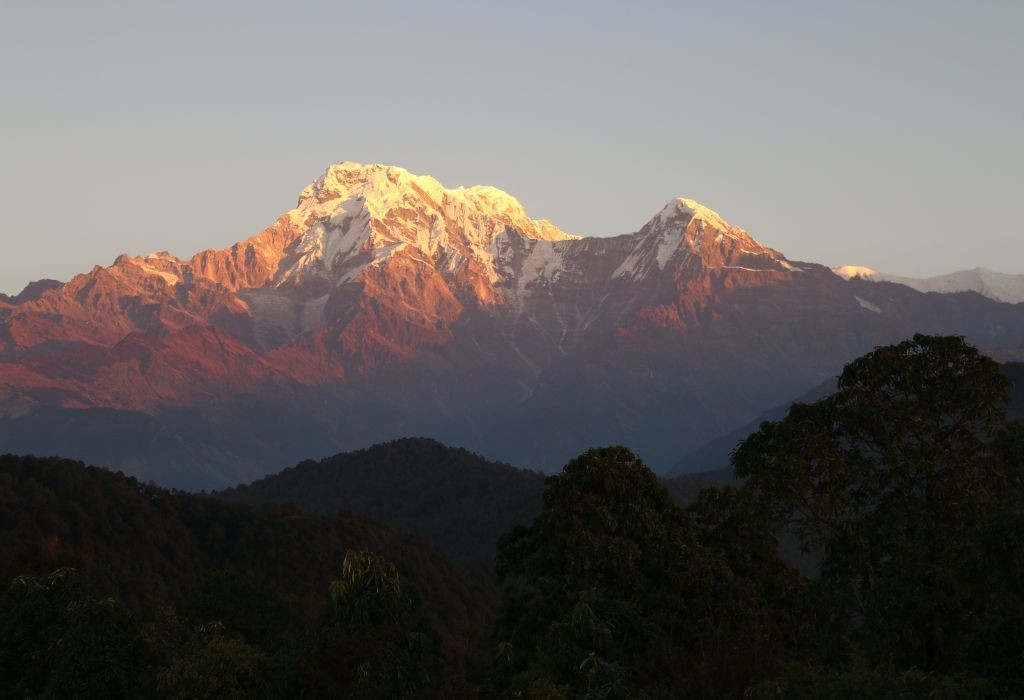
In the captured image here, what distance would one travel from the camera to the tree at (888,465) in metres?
52.3

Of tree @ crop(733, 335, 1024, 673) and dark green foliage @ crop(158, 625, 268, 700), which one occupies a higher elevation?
tree @ crop(733, 335, 1024, 673)

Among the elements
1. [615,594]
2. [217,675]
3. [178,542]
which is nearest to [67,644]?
[217,675]

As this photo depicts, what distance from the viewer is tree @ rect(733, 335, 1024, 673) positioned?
5231 cm

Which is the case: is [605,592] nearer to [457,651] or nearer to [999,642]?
[999,642]

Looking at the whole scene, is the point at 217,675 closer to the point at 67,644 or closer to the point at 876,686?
the point at 67,644

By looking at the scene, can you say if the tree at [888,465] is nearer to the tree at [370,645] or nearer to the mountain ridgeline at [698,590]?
the mountain ridgeline at [698,590]

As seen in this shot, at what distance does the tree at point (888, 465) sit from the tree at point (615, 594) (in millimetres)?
4364

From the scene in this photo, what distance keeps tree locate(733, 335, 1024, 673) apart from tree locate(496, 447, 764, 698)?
4.36 m

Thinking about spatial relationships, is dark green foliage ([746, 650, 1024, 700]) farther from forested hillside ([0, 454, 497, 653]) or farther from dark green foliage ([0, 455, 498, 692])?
forested hillside ([0, 454, 497, 653])

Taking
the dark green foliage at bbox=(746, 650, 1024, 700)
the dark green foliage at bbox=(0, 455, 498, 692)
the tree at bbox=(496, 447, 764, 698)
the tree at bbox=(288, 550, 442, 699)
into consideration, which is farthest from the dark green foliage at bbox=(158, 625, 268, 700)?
the dark green foliage at bbox=(0, 455, 498, 692)

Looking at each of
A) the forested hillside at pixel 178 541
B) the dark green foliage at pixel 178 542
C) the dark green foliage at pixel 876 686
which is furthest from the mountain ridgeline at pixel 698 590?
the forested hillside at pixel 178 541

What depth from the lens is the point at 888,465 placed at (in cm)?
5581

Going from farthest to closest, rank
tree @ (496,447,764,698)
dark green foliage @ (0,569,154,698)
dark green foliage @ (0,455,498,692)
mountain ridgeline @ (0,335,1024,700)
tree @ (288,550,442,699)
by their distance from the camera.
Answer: dark green foliage @ (0,455,498,692) < dark green foliage @ (0,569,154,698) < tree @ (288,550,442,699) < tree @ (496,447,764,698) < mountain ridgeline @ (0,335,1024,700)

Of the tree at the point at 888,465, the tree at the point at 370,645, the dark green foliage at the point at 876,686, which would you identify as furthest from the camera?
the tree at the point at 888,465
